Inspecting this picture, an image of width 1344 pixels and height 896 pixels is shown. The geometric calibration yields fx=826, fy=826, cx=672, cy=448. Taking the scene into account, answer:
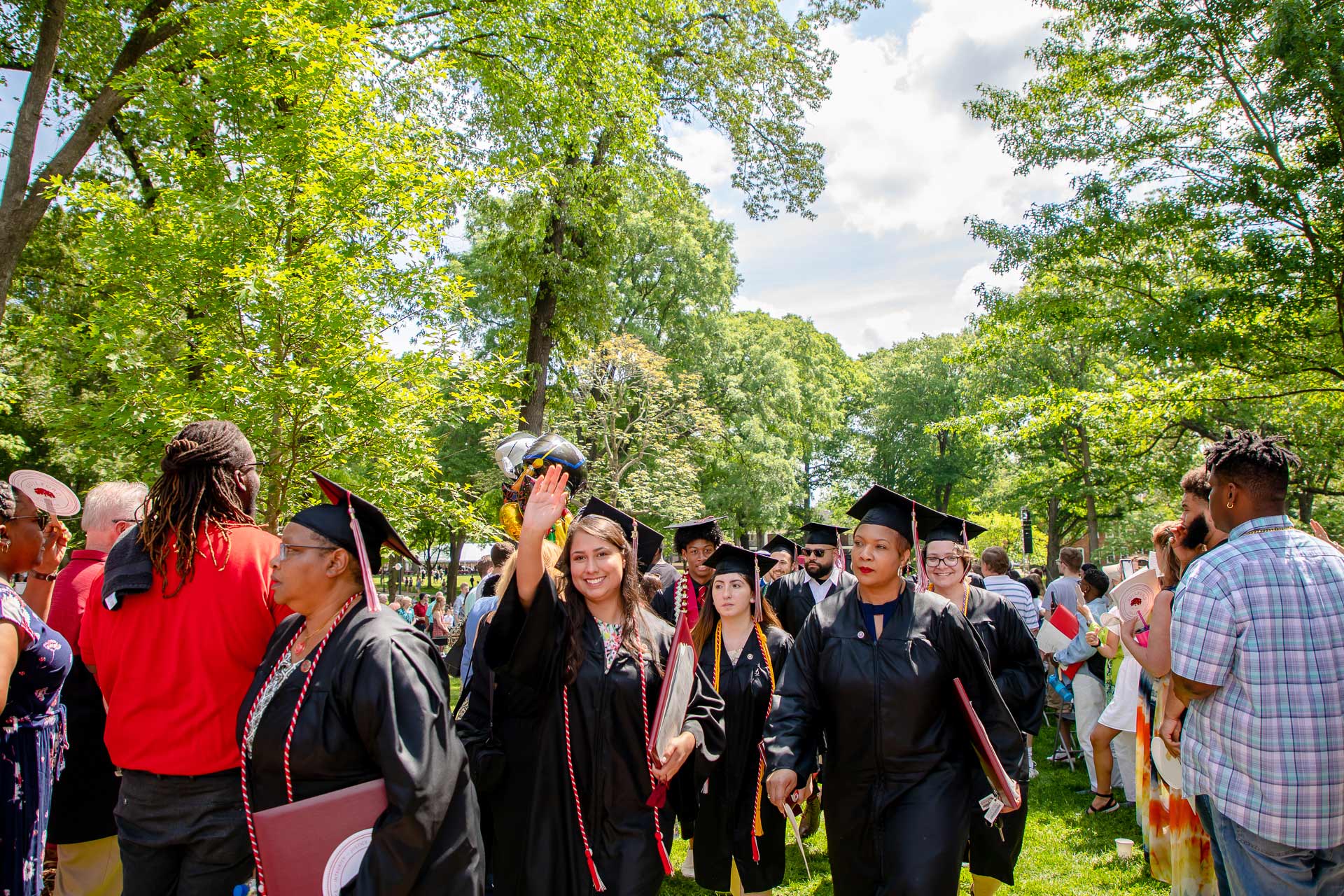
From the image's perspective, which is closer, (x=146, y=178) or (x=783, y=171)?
(x=146, y=178)

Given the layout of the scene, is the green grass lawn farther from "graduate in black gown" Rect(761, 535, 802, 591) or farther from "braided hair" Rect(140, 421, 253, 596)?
"braided hair" Rect(140, 421, 253, 596)

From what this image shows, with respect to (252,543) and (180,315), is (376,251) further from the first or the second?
(252,543)

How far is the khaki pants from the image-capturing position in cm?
385

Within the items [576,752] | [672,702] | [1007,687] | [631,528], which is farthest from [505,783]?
[1007,687]

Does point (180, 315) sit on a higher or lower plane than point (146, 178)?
lower

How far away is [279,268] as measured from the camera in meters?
6.83

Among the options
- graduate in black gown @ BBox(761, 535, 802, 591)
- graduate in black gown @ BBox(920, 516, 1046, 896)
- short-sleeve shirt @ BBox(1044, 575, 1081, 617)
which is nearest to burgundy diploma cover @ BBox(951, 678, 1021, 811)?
graduate in black gown @ BBox(920, 516, 1046, 896)

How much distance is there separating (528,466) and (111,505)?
2004 millimetres

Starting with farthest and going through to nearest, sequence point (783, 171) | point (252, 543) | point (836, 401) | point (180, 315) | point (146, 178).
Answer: point (836, 401)
point (783, 171)
point (146, 178)
point (180, 315)
point (252, 543)

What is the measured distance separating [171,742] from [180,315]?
5.75 meters

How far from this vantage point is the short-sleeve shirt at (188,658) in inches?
107

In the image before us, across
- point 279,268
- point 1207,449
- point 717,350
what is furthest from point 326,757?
point 717,350

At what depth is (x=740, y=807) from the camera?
4629 millimetres

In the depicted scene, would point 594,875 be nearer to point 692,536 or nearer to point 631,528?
point 631,528
